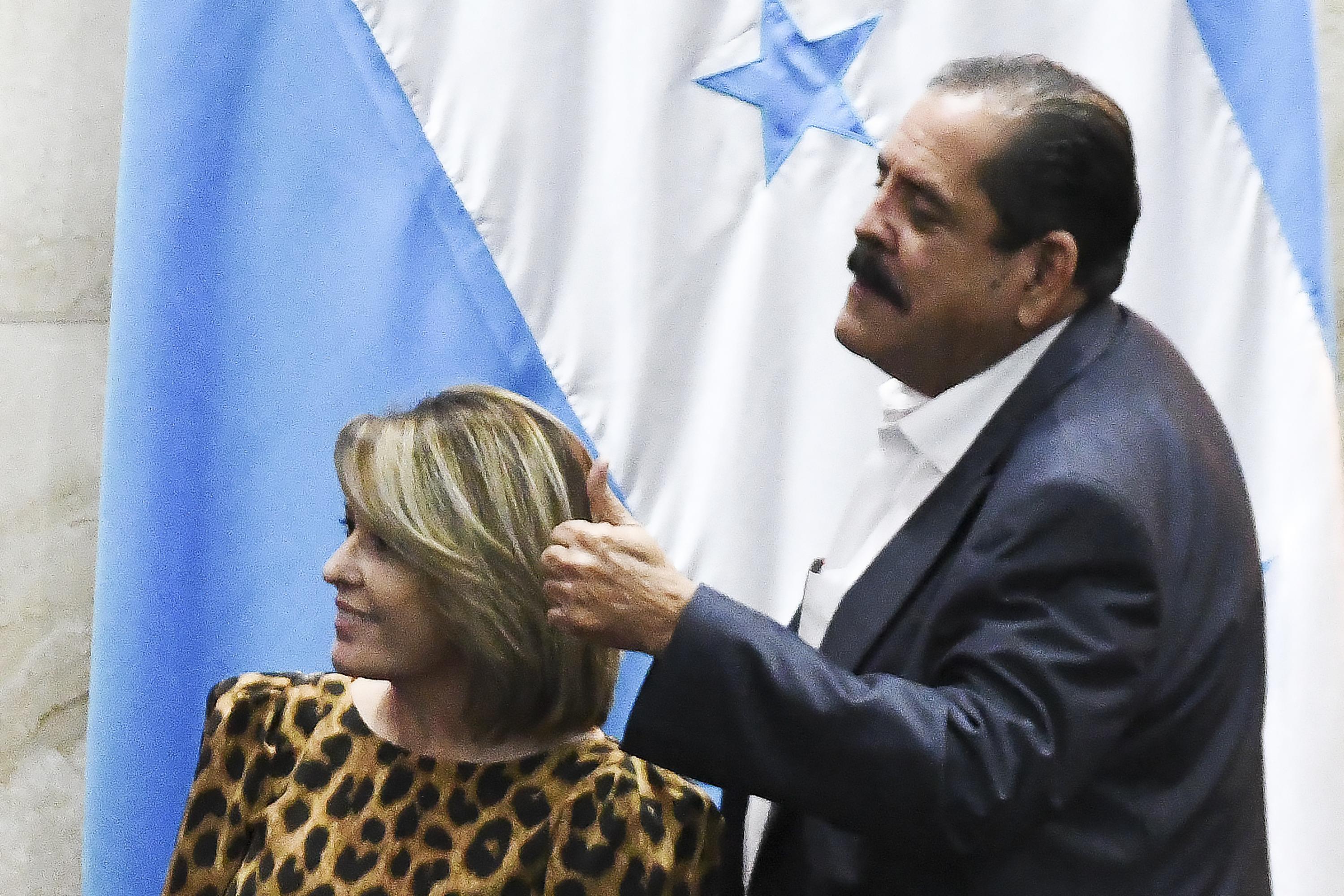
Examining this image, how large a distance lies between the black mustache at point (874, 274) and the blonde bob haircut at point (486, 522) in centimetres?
38

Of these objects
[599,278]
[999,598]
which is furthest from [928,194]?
[599,278]

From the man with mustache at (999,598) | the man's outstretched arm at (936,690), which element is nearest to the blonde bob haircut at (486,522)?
the man with mustache at (999,598)

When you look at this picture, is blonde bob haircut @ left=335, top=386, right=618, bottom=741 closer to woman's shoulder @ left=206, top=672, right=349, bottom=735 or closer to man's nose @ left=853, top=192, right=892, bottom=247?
woman's shoulder @ left=206, top=672, right=349, bottom=735

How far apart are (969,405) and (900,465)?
0.34ft

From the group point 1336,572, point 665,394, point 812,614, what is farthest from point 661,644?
point 1336,572

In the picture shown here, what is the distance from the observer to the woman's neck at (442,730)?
5.75 ft

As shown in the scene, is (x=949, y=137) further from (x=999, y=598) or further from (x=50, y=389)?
(x=50, y=389)

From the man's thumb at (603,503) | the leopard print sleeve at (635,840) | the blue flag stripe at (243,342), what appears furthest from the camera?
the blue flag stripe at (243,342)

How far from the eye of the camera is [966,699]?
1.28m

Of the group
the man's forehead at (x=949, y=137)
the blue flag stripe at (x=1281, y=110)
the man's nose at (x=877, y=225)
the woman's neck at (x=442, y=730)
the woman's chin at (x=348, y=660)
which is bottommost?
the woman's neck at (x=442, y=730)

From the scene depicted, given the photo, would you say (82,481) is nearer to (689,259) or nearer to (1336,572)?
(689,259)

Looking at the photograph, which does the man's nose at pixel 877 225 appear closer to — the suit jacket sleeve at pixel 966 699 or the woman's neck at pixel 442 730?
the suit jacket sleeve at pixel 966 699

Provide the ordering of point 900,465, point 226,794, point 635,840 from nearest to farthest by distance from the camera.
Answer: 1. point 900,465
2. point 635,840
3. point 226,794

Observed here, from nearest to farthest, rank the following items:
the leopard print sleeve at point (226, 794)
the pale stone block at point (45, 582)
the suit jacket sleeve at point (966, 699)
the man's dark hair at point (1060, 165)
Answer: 1. the suit jacket sleeve at point (966, 699)
2. the man's dark hair at point (1060, 165)
3. the leopard print sleeve at point (226, 794)
4. the pale stone block at point (45, 582)
